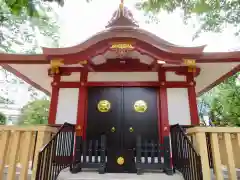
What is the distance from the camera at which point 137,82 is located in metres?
4.90

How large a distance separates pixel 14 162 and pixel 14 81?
10216 millimetres

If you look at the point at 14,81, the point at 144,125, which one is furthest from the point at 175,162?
the point at 14,81

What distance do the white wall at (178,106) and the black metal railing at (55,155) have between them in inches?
94.2

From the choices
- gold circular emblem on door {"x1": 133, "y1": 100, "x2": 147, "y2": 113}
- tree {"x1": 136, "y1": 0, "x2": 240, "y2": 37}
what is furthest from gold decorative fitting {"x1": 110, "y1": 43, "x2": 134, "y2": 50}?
tree {"x1": 136, "y1": 0, "x2": 240, "y2": 37}

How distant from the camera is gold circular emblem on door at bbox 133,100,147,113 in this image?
15.8ft

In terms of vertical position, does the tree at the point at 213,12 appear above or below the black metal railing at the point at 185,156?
above

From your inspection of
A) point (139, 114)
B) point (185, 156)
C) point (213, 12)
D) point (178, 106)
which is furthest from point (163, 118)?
point (213, 12)

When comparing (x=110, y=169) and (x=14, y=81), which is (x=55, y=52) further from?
(x=14, y=81)

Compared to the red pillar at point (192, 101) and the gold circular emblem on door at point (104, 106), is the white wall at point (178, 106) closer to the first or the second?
the red pillar at point (192, 101)

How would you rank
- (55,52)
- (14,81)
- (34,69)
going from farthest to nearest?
(14,81), (34,69), (55,52)

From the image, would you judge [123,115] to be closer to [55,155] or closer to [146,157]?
[146,157]

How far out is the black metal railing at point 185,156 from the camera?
110 inches

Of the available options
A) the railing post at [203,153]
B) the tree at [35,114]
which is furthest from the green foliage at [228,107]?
the tree at [35,114]

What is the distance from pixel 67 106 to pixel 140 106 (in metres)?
1.87
